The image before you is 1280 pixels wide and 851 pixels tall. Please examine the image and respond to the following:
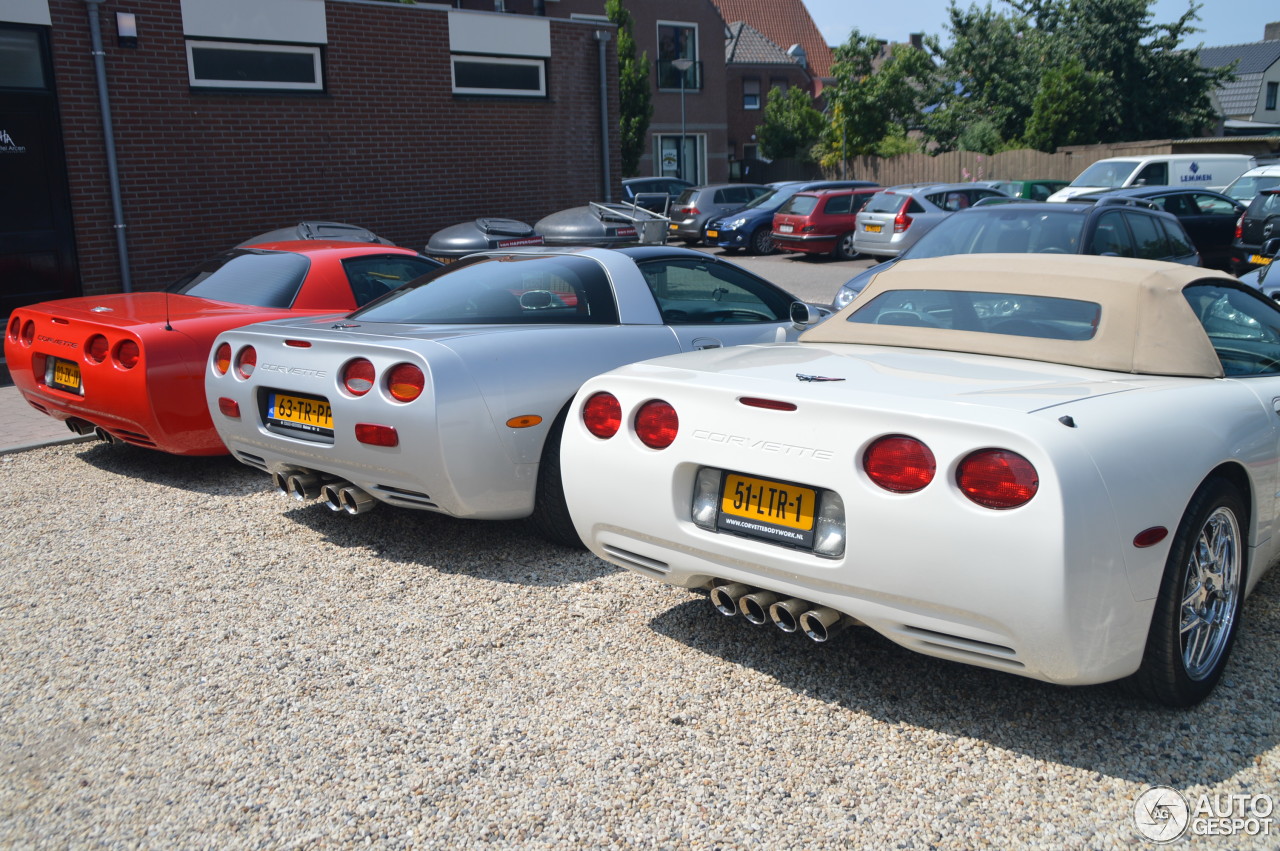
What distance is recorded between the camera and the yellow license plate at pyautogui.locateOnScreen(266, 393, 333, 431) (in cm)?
473

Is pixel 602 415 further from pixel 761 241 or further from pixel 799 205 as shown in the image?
pixel 761 241

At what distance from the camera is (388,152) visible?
14.8m

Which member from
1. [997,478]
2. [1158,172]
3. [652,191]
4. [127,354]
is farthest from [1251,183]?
[997,478]

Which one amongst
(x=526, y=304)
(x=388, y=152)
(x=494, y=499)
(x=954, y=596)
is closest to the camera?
(x=954, y=596)

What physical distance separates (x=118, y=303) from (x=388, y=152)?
8.62 meters

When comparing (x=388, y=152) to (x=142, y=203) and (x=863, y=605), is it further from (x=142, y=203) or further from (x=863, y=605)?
(x=863, y=605)

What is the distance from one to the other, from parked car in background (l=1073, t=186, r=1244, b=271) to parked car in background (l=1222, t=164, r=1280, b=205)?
2780 mm

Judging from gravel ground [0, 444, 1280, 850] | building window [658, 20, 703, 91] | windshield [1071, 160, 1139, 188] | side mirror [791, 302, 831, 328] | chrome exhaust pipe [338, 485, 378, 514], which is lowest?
gravel ground [0, 444, 1280, 850]

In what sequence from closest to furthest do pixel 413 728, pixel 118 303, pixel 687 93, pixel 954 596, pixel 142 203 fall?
pixel 954 596 < pixel 413 728 < pixel 118 303 < pixel 142 203 < pixel 687 93

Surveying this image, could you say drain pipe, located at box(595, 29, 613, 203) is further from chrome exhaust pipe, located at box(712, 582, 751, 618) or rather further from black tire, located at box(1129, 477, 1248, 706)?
black tire, located at box(1129, 477, 1248, 706)

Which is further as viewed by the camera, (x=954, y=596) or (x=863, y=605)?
(x=863, y=605)

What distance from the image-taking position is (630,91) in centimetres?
3541

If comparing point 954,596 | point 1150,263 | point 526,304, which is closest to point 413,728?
point 954,596

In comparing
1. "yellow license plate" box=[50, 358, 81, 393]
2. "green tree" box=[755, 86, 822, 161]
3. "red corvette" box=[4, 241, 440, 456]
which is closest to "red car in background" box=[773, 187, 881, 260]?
"red corvette" box=[4, 241, 440, 456]
